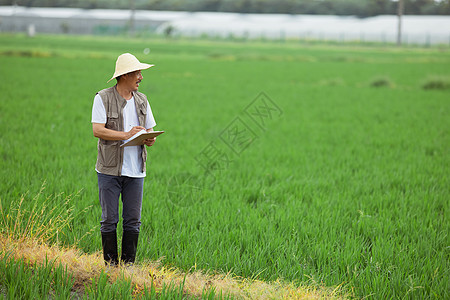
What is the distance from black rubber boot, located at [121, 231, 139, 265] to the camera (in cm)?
268

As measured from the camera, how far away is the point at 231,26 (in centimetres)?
5353

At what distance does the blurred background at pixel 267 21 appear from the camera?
157ft

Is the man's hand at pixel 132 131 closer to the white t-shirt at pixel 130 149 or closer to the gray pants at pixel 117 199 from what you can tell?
the white t-shirt at pixel 130 149

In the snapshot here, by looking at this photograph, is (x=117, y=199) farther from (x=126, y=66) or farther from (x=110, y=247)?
(x=126, y=66)

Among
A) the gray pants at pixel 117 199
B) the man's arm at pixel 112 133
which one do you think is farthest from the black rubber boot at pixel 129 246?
the man's arm at pixel 112 133

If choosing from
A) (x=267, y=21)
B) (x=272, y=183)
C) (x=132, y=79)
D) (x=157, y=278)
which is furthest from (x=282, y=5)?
(x=157, y=278)

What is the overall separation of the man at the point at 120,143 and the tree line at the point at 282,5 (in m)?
58.3

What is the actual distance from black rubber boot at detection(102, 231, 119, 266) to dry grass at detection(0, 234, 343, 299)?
58 mm

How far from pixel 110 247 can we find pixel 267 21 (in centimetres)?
5606

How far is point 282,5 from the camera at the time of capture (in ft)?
200

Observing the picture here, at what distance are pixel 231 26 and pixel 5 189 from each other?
52.1m

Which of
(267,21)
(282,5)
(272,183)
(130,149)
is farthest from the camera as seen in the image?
(282,5)

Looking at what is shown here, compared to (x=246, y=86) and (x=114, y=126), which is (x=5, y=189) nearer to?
(x=114, y=126)

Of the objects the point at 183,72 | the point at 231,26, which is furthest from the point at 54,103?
the point at 231,26
